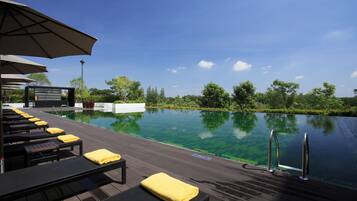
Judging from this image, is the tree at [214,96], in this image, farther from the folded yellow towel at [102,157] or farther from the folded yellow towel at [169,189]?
the folded yellow towel at [169,189]

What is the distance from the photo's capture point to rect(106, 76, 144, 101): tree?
28766 millimetres

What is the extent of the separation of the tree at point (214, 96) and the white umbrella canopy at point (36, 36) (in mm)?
23009

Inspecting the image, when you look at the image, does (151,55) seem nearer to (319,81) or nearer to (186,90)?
(186,90)

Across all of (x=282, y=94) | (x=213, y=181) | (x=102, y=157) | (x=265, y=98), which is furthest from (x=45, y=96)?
(x=282, y=94)

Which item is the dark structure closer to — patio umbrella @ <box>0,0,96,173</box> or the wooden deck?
patio umbrella @ <box>0,0,96,173</box>

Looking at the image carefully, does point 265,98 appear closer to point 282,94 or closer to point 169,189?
point 282,94

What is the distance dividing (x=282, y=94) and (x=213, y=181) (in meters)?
24.4

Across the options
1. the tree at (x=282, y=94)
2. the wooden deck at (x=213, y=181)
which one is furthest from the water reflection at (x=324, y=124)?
the wooden deck at (x=213, y=181)

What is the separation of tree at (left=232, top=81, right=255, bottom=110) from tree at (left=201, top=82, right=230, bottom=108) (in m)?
1.69

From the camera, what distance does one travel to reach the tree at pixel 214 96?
25172 mm

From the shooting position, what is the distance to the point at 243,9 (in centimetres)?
1005

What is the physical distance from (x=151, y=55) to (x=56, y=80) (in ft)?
73.1

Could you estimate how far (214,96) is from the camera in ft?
83.6

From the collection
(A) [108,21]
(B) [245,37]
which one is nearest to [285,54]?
(B) [245,37]
